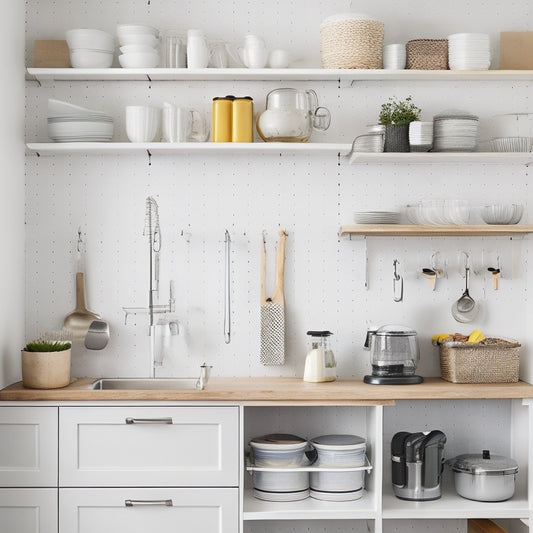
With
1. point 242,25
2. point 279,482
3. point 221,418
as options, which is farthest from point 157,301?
point 242,25

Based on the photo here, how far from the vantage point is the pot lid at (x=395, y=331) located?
3.35 meters

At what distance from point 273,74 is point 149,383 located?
1369mm

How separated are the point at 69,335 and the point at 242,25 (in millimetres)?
1495

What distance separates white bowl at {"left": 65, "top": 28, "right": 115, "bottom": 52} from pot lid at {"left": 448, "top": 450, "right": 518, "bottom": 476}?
7.16 feet

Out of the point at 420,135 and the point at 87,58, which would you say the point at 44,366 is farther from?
the point at 420,135

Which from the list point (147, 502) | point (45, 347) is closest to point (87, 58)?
point (45, 347)

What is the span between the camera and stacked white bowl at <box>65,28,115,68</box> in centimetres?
342

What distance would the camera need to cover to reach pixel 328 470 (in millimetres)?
3201

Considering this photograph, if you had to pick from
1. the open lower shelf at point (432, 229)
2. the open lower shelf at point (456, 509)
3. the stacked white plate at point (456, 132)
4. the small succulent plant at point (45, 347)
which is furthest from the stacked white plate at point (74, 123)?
the open lower shelf at point (456, 509)

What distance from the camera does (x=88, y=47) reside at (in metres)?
3.43

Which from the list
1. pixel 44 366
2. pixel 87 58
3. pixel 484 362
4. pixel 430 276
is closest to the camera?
pixel 44 366

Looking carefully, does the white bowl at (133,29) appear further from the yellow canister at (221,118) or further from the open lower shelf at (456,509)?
the open lower shelf at (456,509)

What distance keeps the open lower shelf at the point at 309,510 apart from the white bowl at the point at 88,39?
1904mm

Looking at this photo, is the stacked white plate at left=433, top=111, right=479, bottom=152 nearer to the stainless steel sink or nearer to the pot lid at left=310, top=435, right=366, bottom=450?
the pot lid at left=310, top=435, right=366, bottom=450
